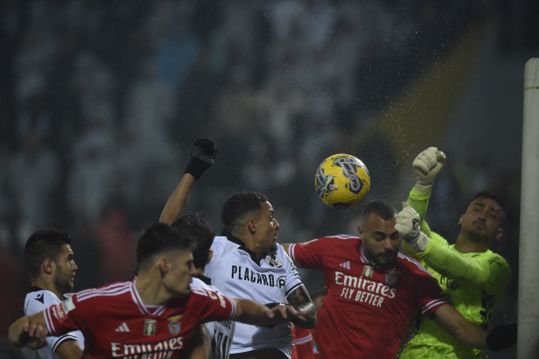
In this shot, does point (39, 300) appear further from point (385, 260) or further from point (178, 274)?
point (385, 260)

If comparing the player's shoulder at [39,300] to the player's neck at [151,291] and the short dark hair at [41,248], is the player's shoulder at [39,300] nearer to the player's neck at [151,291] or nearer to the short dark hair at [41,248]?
the short dark hair at [41,248]

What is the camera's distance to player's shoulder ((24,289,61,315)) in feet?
15.8

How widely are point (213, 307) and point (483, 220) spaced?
2.44 m

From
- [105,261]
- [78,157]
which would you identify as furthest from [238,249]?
[78,157]

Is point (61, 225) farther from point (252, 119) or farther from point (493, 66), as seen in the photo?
point (493, 66)

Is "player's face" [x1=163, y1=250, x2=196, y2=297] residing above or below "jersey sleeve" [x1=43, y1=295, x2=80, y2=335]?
above

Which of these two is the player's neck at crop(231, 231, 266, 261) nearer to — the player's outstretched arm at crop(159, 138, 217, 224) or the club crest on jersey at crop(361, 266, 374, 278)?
the player's outstretched arm at crop(159, 138, 217, 224)

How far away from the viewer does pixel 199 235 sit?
5.21 meters

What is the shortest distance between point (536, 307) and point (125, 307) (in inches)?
110

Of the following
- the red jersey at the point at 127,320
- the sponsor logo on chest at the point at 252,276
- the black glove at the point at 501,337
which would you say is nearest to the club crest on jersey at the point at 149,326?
the red jersey at the point at 127,320

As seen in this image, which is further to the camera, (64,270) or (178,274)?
(64,270)

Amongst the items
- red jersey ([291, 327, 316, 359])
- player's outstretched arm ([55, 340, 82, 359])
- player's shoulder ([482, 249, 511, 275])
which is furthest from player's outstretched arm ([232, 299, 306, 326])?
player's shoulder ([482, 249, 511, 275])

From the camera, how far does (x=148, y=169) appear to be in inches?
453

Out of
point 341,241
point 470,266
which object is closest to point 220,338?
point 341,241
